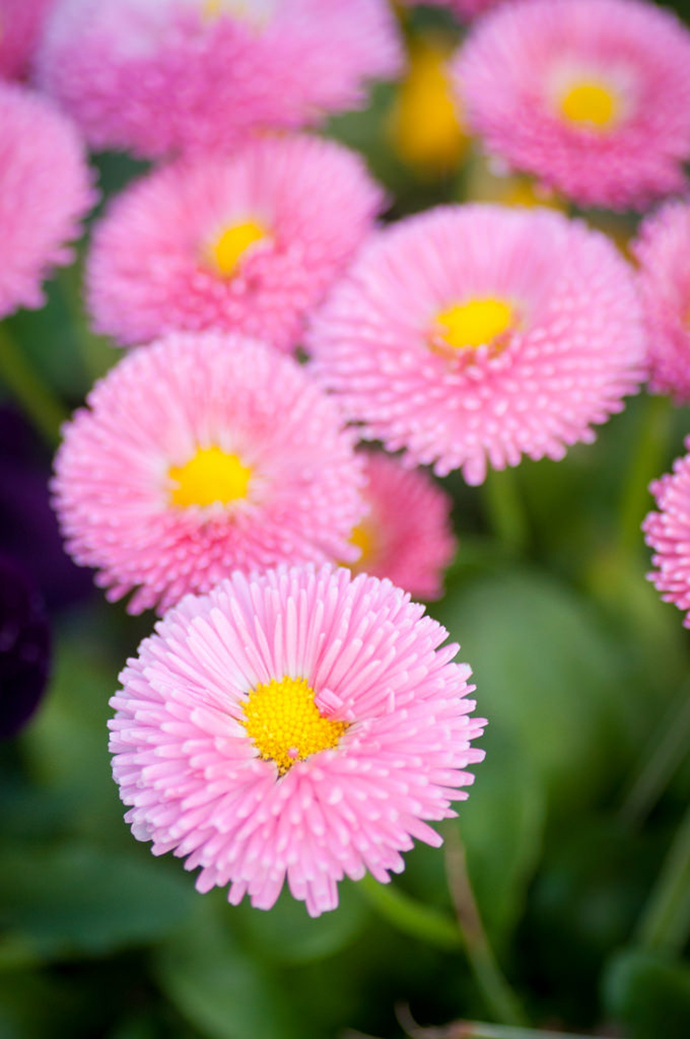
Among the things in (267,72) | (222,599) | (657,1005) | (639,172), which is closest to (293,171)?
(267,72)

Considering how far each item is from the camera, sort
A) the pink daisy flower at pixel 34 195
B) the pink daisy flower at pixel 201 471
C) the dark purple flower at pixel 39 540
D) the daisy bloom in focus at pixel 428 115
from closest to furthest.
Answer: the pink daisy flower at pixel 201 471 → the pink daisy flower at pixel 34 195 → the dark purple flower at pixel 39 540 → the daisy bloom in focus at pixel 428 115

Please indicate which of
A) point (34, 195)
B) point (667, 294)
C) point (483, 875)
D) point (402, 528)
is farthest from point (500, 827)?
point (34, 195)

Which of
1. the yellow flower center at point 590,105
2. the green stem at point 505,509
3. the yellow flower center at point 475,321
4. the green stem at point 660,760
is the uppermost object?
the yellow flower center at point 590,105

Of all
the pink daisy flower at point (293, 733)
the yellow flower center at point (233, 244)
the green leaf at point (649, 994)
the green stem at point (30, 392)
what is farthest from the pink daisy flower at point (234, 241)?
the green leaf at point (649, 994)

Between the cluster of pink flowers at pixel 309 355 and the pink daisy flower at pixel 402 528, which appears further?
the pink daisy flower at pixel 402 528

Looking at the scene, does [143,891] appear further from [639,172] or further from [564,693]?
[639,172]

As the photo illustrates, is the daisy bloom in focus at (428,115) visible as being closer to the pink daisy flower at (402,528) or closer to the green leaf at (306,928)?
the pink daisy flower at (402,528)
